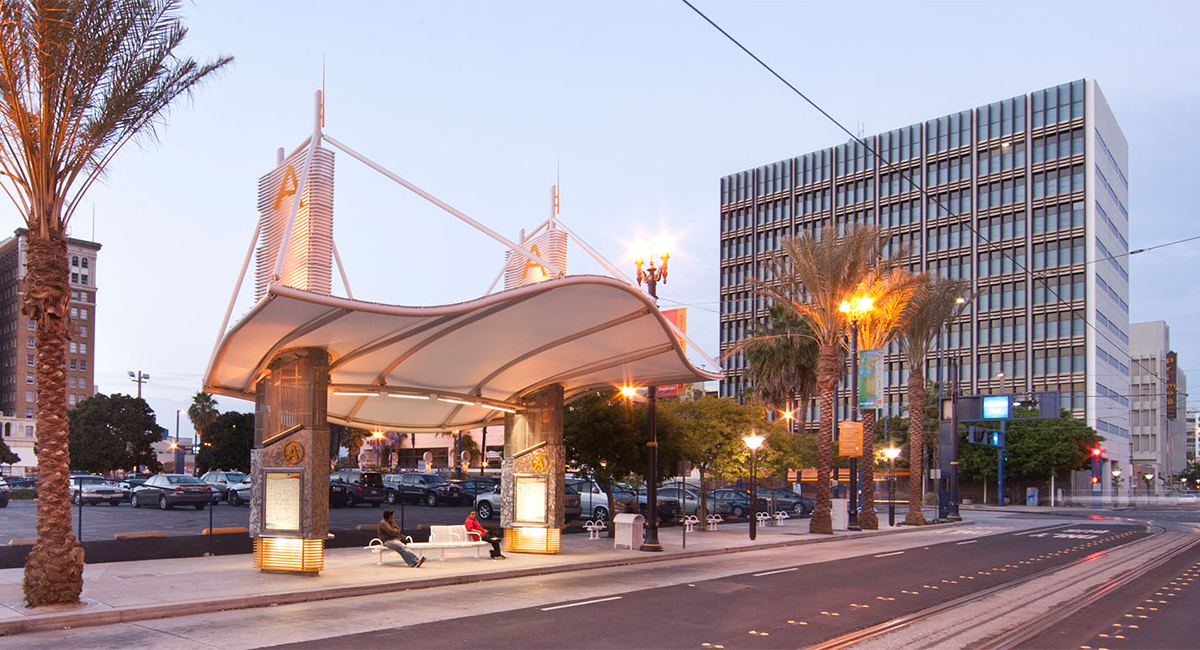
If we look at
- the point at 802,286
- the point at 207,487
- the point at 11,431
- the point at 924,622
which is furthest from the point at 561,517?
the point at 11,431

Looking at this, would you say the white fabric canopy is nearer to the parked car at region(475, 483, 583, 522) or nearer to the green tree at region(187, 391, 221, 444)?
the parked car at region(475, 483, 583, 522)

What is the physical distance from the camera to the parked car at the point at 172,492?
3672cm

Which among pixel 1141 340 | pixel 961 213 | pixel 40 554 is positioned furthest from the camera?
pixel 1141 340

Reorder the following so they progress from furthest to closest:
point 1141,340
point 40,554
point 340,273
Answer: point 1141,340 < point 340,273 < point 40,554

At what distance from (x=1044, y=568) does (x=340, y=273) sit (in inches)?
687

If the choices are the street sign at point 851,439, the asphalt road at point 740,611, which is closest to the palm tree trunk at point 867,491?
the street sign at point 851,439

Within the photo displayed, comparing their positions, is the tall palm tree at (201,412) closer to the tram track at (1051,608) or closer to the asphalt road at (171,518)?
the asphalt road at (171,518)

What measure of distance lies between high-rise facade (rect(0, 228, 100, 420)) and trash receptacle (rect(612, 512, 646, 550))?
400 feet

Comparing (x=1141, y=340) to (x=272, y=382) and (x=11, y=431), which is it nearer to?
(x=272, y=382)

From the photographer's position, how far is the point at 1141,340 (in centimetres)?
13725

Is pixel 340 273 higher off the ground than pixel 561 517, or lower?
higher

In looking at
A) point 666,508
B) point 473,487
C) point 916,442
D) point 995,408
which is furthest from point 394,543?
point 995,408

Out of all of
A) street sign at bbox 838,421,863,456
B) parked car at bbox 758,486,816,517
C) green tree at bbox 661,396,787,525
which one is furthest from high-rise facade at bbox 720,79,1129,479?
green tree at bbox 661,396,787,525

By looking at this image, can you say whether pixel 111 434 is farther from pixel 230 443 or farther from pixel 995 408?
pixel 995 408
